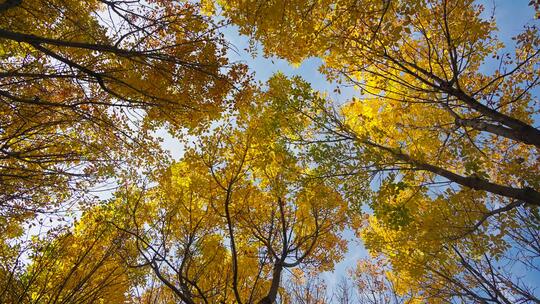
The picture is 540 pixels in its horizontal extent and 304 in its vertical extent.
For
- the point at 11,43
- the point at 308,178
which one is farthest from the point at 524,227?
the point at 11,43

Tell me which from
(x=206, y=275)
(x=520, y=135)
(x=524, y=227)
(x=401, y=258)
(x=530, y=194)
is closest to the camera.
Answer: (x=530, y=194)

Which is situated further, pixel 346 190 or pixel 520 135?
pixel 346 190

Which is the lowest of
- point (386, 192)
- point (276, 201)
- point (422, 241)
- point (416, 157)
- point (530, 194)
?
point (530, 194)

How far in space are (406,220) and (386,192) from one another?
591 mm

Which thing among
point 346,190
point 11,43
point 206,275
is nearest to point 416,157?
point 346,190

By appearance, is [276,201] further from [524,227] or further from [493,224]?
[524,227]

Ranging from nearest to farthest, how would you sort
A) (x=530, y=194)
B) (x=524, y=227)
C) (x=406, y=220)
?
(x=530, y=194) < (x=406, y=220) < (x=524, y=227)

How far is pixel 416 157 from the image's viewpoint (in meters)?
5.29

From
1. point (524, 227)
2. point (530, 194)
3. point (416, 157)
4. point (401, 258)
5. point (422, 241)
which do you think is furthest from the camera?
point (401, 258)

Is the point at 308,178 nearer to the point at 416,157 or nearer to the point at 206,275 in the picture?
the point at 416,157

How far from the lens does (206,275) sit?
7.55 meters

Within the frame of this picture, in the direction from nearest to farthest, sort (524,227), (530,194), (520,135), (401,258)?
(530,194) < (520,135) < (524,227) < (401,258)

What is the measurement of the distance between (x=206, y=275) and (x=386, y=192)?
453 centimetres

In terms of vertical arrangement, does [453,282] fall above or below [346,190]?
below
